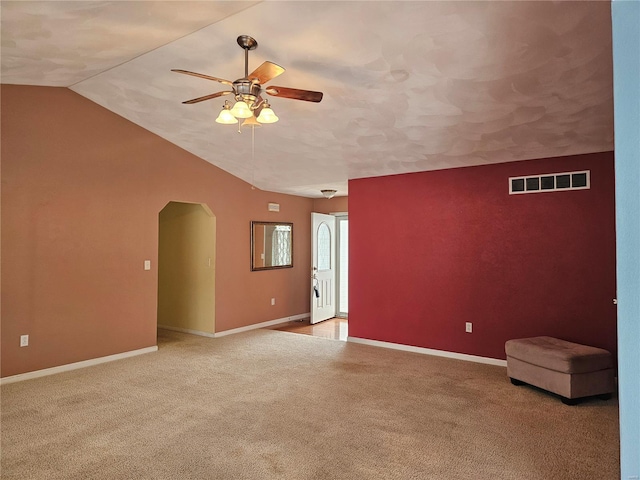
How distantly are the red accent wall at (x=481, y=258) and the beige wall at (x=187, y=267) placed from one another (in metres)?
2.17

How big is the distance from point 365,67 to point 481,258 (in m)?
2.73

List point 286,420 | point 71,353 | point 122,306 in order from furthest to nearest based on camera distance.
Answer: point 122,306 < point 71,353 < point 286,420

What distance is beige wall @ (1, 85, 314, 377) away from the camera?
4.05 meters

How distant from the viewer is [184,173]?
5652 millimetres

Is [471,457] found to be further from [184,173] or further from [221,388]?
[184,173]

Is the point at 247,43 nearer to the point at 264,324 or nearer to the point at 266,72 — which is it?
the point at 266,72

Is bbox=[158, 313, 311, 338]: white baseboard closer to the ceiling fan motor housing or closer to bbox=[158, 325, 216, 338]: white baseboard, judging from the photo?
bbox=[158, 325, 216, 338]: white baseboard

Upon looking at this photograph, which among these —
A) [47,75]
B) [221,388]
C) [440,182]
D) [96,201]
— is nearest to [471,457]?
[221,388]

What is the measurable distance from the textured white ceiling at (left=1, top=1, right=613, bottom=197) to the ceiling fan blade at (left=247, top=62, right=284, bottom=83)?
0.44m

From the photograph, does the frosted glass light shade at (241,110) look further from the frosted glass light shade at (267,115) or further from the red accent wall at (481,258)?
the red accent wall at (481,258)


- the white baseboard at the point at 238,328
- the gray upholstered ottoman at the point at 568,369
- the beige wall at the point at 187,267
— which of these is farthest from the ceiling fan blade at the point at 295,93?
the white baseboard at the point at 238,328

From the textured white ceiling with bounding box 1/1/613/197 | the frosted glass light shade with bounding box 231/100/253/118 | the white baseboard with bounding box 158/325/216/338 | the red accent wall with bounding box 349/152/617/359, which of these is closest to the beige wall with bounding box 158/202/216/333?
the white baseboard with bounding box 158/325/216/338

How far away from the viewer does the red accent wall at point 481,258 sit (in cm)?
419

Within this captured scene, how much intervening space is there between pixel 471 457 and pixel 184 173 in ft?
15.7
